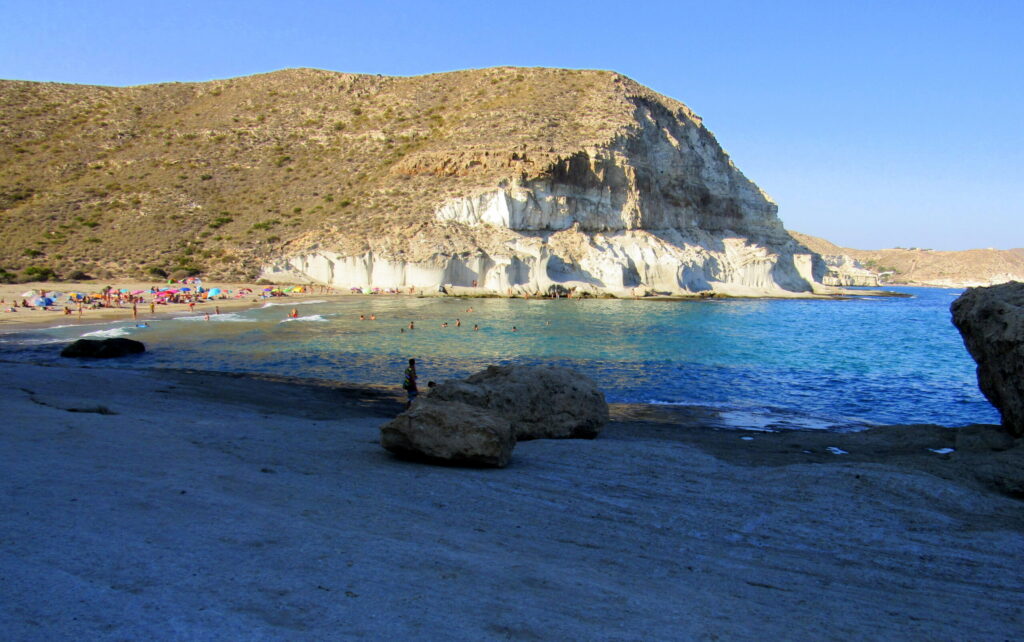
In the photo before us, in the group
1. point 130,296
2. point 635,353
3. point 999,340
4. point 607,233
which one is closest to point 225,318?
point 130,296

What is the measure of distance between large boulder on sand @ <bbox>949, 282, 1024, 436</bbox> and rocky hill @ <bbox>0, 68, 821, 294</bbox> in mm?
46046

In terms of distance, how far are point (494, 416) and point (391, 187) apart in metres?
59.5

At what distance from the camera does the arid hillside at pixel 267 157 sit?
57.0 m

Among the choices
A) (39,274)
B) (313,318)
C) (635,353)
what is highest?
(39,274)

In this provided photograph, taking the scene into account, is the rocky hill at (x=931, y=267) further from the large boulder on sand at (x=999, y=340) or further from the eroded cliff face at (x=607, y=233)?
the large boulder on sand at (x=999, y=340)

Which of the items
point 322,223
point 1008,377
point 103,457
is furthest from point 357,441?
point 322,223

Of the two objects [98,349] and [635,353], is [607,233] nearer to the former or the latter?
[635,353]

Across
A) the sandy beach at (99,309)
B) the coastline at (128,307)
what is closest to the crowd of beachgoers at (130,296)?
the sandy beach at (99,309)

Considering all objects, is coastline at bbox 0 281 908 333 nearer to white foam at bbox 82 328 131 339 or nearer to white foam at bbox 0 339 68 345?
white foam at bbox 82 328 131 339

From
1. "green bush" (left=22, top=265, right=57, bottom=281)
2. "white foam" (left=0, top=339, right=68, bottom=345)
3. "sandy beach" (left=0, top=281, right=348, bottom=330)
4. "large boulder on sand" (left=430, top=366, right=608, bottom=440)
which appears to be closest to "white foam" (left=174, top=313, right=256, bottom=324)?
"sandy beach" (left=0, top=281, right=348, bottom=330)

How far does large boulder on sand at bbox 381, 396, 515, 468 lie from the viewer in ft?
25.0

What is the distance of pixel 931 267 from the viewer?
184000 millimetres

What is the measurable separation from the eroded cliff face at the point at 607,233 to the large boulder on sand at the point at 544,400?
4500 cm

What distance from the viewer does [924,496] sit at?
709cm
